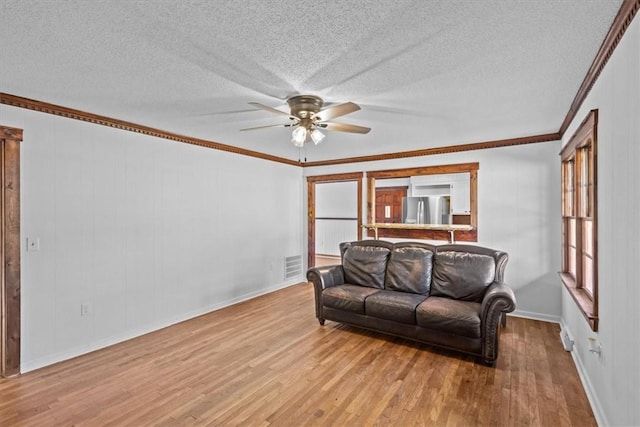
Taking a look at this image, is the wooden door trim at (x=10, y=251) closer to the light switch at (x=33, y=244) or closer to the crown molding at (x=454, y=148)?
the light switch at (x=33, y=244)

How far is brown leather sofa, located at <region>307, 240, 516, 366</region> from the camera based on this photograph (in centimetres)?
304

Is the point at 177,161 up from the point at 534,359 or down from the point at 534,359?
up

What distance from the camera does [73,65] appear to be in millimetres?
2258

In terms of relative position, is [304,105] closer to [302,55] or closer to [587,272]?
[302,55]

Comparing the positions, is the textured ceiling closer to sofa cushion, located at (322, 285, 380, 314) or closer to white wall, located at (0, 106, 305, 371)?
white wall, located at (0, 106, 305, 371)

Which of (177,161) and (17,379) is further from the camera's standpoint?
(177,161)

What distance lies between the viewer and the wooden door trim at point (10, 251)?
2793mm

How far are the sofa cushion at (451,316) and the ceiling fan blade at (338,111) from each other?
2.13 metres

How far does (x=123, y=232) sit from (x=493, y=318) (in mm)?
3995

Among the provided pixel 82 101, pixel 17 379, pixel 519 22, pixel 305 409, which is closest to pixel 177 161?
→ pixel 82 101

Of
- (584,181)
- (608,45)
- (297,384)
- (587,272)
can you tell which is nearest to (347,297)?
(297,384)

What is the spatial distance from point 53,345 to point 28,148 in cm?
187

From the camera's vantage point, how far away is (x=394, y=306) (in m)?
3.51

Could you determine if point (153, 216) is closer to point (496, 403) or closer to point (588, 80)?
point (496, 403)
